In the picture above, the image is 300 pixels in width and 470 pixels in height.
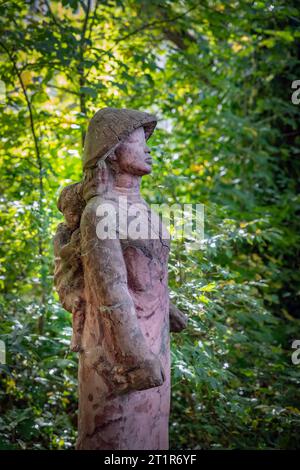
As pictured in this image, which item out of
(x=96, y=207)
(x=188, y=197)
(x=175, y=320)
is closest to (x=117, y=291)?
(x=96, y=207)

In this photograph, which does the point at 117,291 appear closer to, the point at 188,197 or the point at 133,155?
the point at 133,155

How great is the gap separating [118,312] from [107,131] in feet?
2.85

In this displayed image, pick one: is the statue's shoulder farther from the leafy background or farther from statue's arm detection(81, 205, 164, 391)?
the leafy background

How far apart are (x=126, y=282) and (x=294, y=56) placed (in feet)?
17.3

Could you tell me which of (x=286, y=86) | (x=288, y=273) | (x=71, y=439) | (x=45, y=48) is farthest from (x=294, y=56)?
(x=71, y=439)

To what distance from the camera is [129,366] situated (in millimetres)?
2592

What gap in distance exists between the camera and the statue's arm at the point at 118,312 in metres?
2.58

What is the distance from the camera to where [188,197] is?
650cm

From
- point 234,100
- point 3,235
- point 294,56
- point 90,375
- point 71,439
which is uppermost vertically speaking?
point 294,56

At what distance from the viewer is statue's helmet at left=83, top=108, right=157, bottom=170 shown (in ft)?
9.45

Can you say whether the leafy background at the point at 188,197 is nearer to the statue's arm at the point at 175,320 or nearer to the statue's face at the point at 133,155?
the statue's arm at the point at 175,320

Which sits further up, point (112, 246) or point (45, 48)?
point (45, 48)

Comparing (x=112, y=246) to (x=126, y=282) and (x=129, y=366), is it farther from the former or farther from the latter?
(x=129, y=366)

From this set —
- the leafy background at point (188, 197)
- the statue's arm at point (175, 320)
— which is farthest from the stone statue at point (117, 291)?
the leafy background at point (188, 197)
